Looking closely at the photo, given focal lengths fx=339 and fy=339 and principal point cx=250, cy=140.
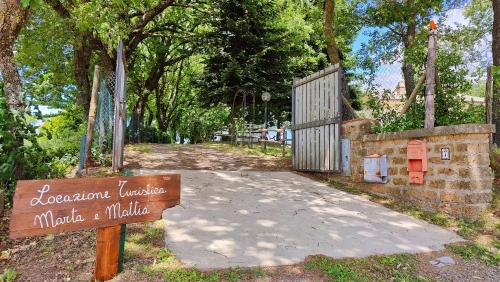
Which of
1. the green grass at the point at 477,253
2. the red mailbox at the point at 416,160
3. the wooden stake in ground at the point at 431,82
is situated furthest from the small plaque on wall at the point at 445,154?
the green grass at the point at 477,253

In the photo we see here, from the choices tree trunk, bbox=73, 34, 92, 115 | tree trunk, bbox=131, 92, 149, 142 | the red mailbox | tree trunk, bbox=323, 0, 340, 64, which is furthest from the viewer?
tree trunk, bbox=131, 92, 149, 142

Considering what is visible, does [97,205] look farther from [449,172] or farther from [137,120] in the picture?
[137,120]

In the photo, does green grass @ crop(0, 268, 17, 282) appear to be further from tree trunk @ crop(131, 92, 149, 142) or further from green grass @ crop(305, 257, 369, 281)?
tree trunk @ crop(131, 92, 149, 142)

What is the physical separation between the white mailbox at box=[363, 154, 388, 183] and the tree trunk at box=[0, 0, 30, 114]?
18.0ft

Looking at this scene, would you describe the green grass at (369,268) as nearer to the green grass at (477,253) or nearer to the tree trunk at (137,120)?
the green grass at (477,253)

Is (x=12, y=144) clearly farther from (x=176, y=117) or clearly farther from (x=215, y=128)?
(x=176, y=117)

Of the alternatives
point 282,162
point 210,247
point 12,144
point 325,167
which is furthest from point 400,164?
point 12,144

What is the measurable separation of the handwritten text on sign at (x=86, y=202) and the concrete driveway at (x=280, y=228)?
0.70 metres

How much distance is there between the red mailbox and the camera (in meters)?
5.07

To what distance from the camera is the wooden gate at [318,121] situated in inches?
274

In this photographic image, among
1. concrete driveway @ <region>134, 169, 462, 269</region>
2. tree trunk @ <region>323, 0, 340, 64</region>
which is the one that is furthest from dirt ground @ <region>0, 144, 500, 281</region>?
tree trunk @ <region>323, 0, 340, 64</region>

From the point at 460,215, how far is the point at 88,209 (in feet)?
15.2

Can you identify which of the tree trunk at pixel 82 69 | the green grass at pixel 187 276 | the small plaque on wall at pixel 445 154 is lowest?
the green grass at pixel 187 276

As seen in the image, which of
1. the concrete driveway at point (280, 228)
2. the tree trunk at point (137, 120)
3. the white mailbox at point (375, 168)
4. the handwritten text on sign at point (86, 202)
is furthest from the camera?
the tree trunk at point (137, 120)
